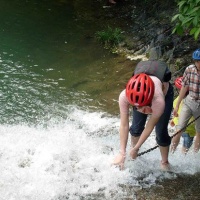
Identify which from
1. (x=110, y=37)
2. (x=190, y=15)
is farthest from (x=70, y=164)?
(x=110, y=37)

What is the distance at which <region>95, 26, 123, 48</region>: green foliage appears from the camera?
413 inches

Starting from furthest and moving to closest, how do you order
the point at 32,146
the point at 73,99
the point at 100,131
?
the point at 73,99, the point at 100,131, the point at 32,146

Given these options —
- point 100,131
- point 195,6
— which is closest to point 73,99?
point 100,131

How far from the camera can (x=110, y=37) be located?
10578mm

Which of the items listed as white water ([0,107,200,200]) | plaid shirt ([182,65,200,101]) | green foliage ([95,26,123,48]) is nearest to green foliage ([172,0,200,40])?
plaid shirt ([182,65,200,101])

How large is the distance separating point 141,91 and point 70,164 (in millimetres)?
2168

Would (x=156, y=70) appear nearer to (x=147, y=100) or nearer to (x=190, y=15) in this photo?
(x=147, y=100)

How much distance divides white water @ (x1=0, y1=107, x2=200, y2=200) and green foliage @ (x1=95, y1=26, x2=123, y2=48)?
426 centimetres

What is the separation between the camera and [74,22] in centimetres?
1227

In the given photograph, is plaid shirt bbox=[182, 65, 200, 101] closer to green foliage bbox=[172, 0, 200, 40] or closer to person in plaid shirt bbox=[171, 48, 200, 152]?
person in plaid shirt bbox=[171, 48, 200, 152]

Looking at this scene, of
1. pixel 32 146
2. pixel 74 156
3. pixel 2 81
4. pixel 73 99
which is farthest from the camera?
pixel 2 81

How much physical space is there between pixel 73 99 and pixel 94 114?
0.76 meters

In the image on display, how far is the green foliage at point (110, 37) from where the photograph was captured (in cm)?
1050

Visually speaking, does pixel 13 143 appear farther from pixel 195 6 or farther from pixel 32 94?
pixel 195 6
